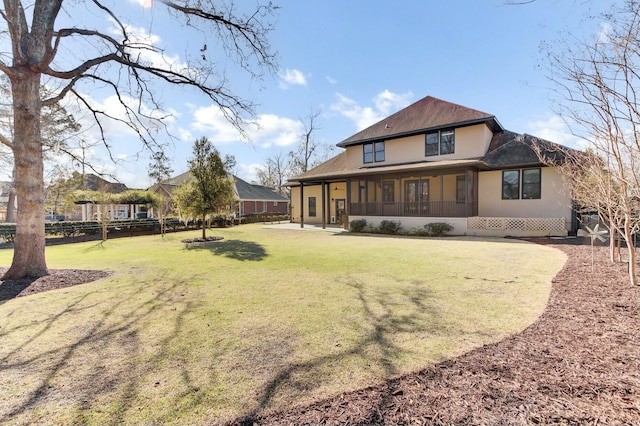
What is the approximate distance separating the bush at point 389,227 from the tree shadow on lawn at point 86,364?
13.9 m

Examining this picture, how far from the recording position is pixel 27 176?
22.1 ft

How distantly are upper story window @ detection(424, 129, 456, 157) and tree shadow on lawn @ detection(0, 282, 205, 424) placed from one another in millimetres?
17950

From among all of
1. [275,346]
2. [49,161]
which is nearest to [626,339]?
[275,346]

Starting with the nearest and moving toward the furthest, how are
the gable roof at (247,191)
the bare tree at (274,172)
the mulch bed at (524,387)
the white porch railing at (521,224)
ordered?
the mulch bed at (524,387), the white porch railing at (521,224), the gable roof at (247,191), the bare tree at (274,172)

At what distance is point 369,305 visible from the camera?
496 centimetres

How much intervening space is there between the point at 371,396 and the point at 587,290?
521 cm

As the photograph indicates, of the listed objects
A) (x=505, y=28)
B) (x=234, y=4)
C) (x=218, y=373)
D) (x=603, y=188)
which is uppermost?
(x=234, y=4)

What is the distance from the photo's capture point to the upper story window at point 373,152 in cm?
2175

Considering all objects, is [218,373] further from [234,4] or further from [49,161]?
[49,161]

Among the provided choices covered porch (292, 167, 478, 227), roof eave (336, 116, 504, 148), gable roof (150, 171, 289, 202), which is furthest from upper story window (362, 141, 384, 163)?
gable roof (150, 171, 289, 202)

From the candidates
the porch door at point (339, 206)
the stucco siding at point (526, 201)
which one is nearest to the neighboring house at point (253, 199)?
the porch door at point (339, 206)

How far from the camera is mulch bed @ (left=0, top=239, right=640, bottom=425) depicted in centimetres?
225

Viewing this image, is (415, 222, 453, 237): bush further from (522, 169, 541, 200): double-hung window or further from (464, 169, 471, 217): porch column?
(522, 169, 541, 200): double-hung window

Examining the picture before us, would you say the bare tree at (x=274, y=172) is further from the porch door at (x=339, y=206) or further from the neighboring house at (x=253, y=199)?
the porch door at (x=339, y=206)
